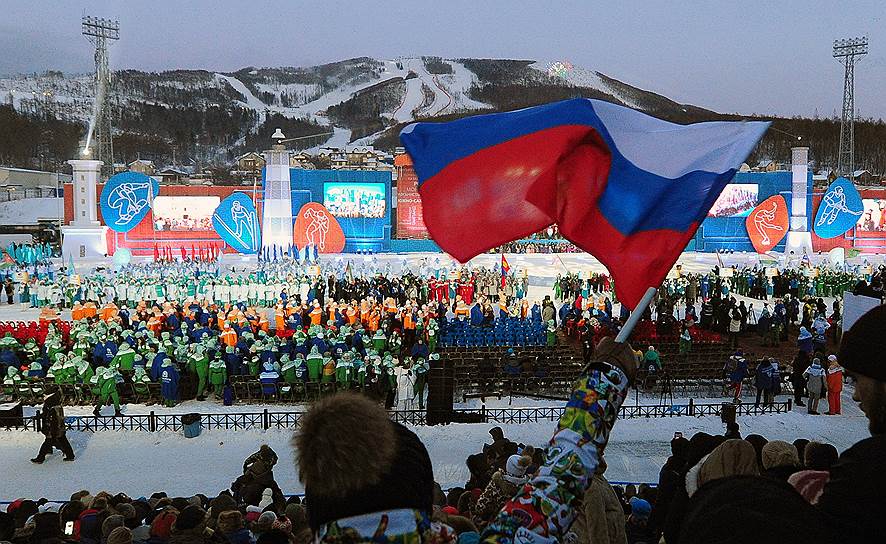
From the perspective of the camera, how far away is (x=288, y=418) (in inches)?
458

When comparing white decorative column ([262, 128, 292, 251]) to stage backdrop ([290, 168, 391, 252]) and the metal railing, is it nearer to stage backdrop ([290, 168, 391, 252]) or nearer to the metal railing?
stage backdrop ([290, 168, 391, 252])

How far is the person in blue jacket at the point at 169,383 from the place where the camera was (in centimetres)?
1241

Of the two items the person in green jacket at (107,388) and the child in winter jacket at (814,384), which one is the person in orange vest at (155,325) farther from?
the child in winter jacket at (814,384)

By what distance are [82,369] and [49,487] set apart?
4.11 m

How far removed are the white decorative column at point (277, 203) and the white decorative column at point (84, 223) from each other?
32.3ft

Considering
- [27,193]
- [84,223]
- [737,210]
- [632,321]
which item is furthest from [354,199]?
[27,193]

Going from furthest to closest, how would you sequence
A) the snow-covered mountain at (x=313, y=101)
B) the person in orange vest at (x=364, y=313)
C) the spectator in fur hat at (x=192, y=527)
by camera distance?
the snow-covered mountain at (x=313, y=101) → the person in orange vest at (x=364, y=313) → the spectator in fur hat at (x=192, y=527)

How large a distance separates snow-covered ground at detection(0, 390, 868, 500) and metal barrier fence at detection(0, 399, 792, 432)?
0.67 feet

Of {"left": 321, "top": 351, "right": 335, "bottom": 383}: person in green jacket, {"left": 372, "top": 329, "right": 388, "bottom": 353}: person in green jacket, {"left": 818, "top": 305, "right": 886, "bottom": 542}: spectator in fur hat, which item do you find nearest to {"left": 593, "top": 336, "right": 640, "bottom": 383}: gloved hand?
{"left": 818, "top": 305, "right": 886, "bottom": 542}: spectator in fur hat

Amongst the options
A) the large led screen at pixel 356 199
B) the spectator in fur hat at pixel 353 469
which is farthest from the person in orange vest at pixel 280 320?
the large led screen at pixel 356 199

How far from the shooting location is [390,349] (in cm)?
1599

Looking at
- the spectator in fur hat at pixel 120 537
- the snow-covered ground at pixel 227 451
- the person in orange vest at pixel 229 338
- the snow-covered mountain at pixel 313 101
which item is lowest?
the snow-covered ground at pixel 227 451

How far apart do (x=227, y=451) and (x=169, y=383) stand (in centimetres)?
279

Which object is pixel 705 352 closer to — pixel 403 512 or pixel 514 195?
pixel 514 195
